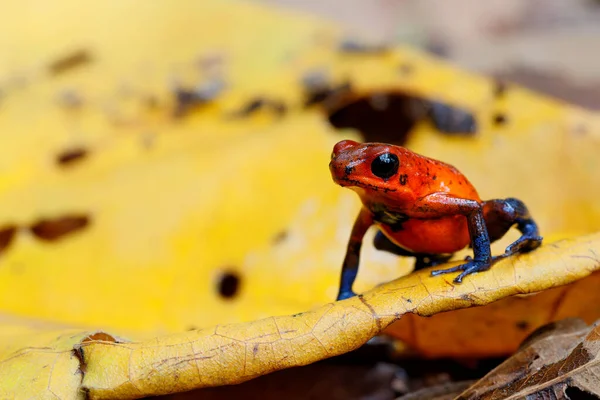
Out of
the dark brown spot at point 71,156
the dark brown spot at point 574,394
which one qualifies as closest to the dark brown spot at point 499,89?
the dark brown spot at point 574,394

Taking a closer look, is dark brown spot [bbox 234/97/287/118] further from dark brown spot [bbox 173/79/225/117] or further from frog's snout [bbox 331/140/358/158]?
frog's snout [bbox 331/140/358/158]

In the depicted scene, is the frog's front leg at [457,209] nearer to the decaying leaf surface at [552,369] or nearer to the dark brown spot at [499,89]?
the decaying leaf surface at [552,369]

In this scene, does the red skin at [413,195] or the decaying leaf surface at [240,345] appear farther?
the red skin at [413,195]

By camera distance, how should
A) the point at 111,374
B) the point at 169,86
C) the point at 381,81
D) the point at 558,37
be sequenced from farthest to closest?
the point at 558,37 → the point at 169,86 → the point at 381,81 → the point at 111,374

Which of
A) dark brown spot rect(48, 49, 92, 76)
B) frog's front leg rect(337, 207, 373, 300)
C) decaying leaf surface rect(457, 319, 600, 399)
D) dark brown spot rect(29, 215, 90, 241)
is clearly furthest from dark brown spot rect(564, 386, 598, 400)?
dark brown spot rect(48, 49, 92, 76)

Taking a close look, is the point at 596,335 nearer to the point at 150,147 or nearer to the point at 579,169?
the point at 579,169

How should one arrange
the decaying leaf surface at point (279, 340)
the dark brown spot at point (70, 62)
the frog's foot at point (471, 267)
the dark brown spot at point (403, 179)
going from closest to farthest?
the decaying leaf surface at point (279, 340)
the frog's foot at point (471, 267)
the dark brown spot at point (403, 179)
the dark brown spot at point (70, 62)

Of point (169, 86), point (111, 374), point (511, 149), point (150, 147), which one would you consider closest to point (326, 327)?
point (111, 374)
